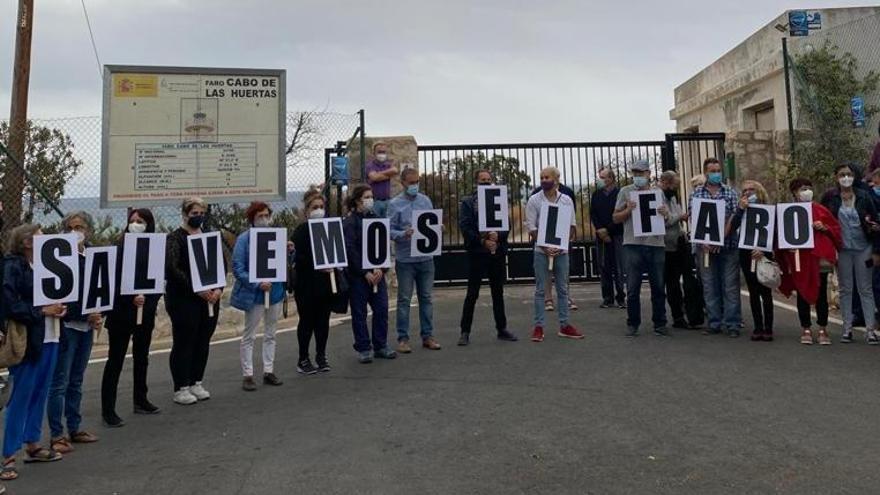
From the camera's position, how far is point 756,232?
272 inches

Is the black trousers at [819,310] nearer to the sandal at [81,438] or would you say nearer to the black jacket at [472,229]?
the black jacket at [472,229]

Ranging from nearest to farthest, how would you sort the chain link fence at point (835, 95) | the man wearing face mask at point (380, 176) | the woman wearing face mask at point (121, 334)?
the woman wearing face mask at point (121, 334) < the man wearing face mask at point (380, 176) < the chain link fence at point (835, 95)

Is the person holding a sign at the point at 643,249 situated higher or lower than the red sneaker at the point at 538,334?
higher

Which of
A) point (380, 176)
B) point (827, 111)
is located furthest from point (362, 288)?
point (827, 111)

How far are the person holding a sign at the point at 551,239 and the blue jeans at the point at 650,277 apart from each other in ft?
2.29

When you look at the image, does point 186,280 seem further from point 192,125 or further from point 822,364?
point 822,364

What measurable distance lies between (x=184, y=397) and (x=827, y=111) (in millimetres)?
12273

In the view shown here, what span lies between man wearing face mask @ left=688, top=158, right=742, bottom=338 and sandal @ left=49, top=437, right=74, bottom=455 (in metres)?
6.62

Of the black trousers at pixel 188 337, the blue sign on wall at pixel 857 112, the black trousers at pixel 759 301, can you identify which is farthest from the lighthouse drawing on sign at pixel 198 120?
the blue sign on wall at pixel 857 112

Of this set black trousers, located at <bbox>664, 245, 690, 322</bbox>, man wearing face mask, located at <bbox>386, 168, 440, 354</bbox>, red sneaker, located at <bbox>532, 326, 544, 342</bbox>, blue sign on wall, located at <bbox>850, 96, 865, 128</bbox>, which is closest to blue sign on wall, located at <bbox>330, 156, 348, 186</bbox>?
man wearing face mask, located at <bbox>386, 168, 440, 354</bbox>

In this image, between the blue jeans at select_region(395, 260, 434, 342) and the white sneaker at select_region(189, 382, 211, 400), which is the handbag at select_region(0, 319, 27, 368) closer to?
the white sneaker at select_region(189, 382, 211, 400)

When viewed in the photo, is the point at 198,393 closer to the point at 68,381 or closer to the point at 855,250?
A: the point at 68,381

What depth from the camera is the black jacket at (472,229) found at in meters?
7.01

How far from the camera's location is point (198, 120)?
30.9 ft
